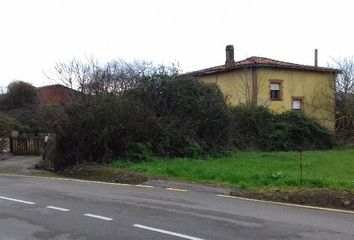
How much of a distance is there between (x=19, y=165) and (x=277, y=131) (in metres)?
14.7

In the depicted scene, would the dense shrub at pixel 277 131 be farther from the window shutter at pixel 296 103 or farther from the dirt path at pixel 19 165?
the dirt path at pixel 19 165

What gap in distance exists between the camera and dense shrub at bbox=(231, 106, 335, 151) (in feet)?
97.5

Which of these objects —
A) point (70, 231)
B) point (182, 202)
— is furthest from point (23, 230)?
point (182, 202)

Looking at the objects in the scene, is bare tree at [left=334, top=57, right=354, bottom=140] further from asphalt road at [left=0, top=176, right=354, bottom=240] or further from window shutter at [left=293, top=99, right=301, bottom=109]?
asphalt road at [left=0, top=176, right=354, bottom=240]

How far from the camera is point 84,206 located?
36.8ft

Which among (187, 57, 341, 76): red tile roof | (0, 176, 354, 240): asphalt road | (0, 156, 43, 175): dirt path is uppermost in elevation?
(187, 57, 341, 76): red tile roof

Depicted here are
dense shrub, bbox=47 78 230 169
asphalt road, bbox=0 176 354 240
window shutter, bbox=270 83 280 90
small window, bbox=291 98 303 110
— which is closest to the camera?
asphalt road, bbox=0 176 354 240

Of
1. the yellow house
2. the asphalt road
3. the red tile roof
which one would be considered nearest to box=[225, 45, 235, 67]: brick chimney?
the yellow house

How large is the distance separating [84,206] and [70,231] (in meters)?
2.64

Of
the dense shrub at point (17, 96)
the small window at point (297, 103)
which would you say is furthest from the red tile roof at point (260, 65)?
the dense shrub at point (17, 96)

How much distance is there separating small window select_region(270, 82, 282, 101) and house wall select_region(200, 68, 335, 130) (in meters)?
0.32

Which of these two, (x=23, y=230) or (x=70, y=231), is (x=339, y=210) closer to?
(x=70, y=231)

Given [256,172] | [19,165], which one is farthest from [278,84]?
[256,172]

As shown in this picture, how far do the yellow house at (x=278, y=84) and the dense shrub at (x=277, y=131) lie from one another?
18.0 ft
